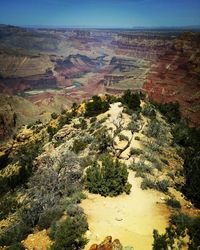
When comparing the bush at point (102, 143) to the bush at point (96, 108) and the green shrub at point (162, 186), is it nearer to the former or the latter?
the green shrub at point (162, 186)

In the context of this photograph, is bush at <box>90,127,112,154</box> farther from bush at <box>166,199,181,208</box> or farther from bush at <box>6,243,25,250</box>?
bush at <box>6,243,25,250</box>

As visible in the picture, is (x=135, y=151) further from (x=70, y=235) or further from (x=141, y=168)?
(x=70, y=235)

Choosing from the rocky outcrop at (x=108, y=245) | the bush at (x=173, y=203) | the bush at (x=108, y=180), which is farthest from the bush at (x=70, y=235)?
the bush at (x=173, y=203)

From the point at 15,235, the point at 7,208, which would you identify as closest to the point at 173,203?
the point at 15,235

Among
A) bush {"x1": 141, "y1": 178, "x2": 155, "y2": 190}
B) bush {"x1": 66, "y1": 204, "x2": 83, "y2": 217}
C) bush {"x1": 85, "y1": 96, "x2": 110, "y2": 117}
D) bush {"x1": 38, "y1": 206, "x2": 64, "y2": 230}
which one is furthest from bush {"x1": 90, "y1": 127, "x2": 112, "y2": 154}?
bush {"x1": 85, "y1": 96, "x2": 110, "y2": 117}

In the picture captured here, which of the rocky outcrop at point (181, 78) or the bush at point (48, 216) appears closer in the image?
the bush at point (48, 216)

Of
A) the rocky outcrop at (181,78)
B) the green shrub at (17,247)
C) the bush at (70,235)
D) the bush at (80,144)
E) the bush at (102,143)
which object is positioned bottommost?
the rocky outcrop at (181,78)

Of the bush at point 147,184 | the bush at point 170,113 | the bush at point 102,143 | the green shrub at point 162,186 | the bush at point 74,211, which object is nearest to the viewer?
the bush at point 74,211
